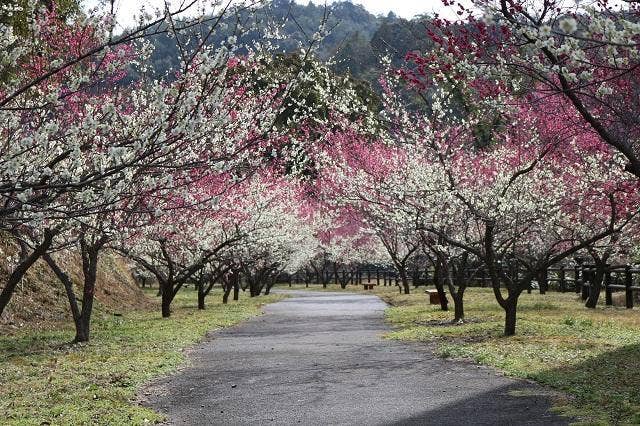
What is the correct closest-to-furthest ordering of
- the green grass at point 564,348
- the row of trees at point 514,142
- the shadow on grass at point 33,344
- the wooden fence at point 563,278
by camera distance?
the row of trees at point 514,142, the green grass at point 564,348, the shadow on grass at point 33,344, the wooden fence at point 563,278

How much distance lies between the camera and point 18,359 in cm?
1428

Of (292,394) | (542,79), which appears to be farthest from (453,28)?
(292,394)

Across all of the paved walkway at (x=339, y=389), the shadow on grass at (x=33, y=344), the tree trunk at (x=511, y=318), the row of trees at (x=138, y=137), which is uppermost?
the row of trees at (x=138, y=137)

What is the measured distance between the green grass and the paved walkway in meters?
0.50

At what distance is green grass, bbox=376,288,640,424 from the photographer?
9328 millimetres

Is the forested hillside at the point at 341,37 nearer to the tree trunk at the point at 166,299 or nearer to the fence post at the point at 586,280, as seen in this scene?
the tree trunk at the point at 166,299

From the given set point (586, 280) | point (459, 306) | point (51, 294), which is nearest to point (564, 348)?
point (459, 306)

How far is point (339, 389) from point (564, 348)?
573 cm

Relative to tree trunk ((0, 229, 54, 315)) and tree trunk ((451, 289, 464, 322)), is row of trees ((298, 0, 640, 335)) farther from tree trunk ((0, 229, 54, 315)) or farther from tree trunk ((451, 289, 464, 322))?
tree trunk ((0, 229, 54, 315))

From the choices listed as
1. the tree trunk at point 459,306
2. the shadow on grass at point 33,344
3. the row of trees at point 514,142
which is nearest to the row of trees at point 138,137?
the shadow on grass at point 33,344

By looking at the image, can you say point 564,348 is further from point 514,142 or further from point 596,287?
point 596,287

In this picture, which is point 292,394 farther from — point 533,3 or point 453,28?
point 533,3

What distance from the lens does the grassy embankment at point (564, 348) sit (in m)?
9.34

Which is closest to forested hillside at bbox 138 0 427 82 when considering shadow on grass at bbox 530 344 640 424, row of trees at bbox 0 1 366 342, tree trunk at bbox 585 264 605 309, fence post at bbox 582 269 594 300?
row of trees at bbox 0 1 366 342
